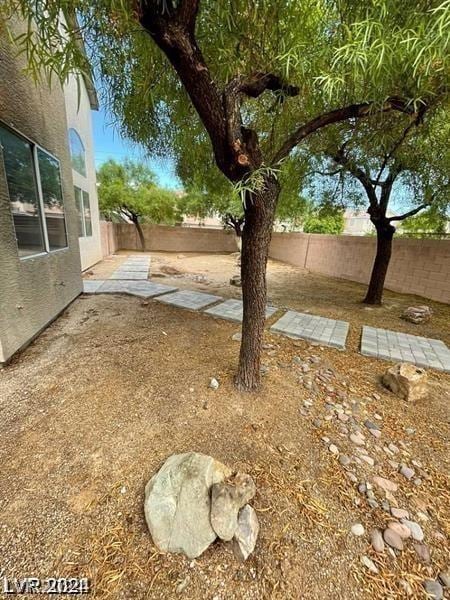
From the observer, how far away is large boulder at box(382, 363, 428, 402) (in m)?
2.19

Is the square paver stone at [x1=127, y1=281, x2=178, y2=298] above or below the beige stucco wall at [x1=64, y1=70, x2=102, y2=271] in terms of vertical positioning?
below

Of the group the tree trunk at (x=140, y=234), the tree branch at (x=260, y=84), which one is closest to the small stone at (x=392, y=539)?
the tree branch at (x=260, y=84)

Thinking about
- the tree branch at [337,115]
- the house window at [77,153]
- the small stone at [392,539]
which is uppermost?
the house window at [77,153]

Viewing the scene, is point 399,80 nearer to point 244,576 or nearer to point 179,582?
point 244,576

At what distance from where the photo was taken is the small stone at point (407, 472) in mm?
1520

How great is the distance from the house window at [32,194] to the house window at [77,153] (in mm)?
3757

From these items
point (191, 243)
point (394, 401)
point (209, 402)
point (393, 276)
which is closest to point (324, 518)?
point (209, 402)

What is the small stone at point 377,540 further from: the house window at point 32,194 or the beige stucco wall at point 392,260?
the beige stucco wall at point 392,260

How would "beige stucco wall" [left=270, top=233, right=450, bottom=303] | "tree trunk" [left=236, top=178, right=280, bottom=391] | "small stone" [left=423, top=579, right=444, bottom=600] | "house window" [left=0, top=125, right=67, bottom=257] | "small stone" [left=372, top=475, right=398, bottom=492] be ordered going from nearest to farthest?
"small stone" [left=423, top=579, right=444, bottom=600] → "small stone" [left=372, top=475, right=398, bottom=492] → "tree trunk" [left=236, top=178, right=280, bottom=391] → "house window" [left=0, top=125, right=67, bottom=257] → "beige stucco wall" [left=270, top=233, right=450, bottom=303]

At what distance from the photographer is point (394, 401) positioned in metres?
2.19

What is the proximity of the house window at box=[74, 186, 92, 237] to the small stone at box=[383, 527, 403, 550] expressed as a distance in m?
8.08

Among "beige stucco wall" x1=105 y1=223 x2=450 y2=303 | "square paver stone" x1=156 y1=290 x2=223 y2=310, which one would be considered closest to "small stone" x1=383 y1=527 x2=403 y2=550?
"square paver stone" x1=156 y1=290 x2=223 y2=310

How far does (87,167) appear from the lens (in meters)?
8.02

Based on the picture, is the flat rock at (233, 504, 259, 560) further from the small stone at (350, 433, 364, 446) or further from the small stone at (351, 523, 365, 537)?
the small stone at (350, 433, 364, 446)
